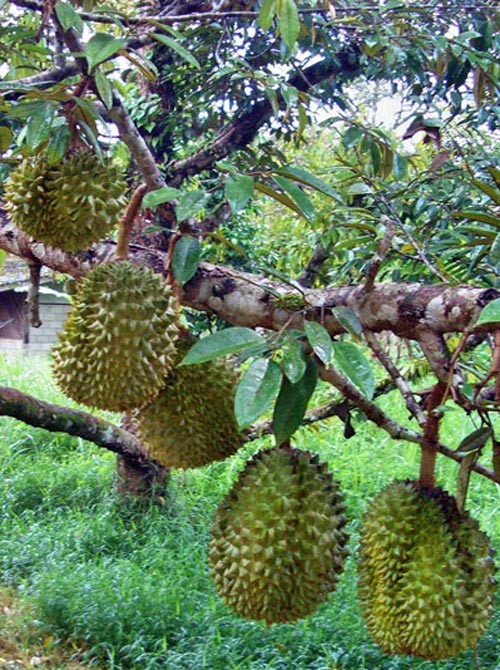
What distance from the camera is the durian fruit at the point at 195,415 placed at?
1146 mm

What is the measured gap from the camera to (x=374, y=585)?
1021 mm

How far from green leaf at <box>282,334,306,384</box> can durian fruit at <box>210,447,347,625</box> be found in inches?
11.0

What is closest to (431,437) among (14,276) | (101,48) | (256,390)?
(256,390)

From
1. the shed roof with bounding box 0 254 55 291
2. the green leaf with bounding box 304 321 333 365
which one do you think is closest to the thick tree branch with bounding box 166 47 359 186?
the green leaf with bounding box 304 321 333 365

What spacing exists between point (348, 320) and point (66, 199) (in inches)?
19.2

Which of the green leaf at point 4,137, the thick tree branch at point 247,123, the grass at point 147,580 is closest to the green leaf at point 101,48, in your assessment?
the green leaf at point 4,137

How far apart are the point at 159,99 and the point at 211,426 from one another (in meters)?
2.06

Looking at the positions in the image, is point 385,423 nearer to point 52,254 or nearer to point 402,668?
point 52,254

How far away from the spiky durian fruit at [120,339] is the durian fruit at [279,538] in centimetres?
20

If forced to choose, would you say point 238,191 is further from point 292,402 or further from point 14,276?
point 14,276

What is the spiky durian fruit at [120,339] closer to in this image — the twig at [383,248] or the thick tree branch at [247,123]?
the twig at [383,248]

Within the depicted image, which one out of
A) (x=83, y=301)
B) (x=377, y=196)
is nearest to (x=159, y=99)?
(x=377, y=196)

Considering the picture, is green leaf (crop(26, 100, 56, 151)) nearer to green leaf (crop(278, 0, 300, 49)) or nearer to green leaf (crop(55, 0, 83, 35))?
green leaf (crop(55, 0, 83, 35))

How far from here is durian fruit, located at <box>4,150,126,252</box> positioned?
3.78 ft
